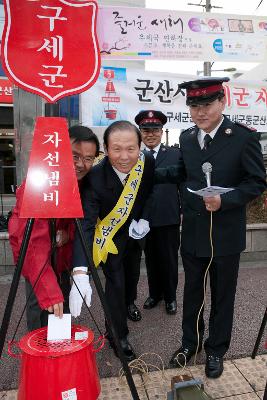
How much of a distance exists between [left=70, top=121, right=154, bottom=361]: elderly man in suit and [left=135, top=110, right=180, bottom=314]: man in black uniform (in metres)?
0.66

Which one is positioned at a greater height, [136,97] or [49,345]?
[136,97]

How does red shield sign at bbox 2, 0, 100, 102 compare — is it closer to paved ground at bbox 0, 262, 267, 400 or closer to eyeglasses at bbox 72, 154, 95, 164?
eyeglasses at bbox 72, 154, 95, 164

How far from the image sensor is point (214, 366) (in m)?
2.52

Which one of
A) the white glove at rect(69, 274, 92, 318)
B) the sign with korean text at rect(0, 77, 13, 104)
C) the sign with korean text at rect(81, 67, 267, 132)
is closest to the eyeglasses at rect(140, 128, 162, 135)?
the sign with korean text at rect(81, 67, 267, 132)

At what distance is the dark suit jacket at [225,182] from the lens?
7.61ft

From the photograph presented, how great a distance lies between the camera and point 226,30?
450 cm

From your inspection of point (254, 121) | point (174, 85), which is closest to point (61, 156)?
point (174, 85)

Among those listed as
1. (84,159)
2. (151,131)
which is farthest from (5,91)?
(84,159)

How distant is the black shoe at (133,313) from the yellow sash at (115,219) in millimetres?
1150

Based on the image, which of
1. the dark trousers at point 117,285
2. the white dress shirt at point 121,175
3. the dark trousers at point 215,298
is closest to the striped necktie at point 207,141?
the white dress shirt at point 121,175

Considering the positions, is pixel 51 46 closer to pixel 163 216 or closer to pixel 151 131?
pixel 151 131

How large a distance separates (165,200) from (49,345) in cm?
215

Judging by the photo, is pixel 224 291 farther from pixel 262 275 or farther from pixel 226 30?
pixel 226 30

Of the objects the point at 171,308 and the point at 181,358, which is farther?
the point at 171,308
